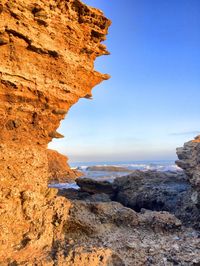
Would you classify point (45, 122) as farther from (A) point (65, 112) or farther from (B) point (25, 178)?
(B) point (25, 178)

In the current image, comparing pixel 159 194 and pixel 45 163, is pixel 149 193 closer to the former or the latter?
pixel 159 194

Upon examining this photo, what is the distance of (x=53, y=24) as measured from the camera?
6145 mm

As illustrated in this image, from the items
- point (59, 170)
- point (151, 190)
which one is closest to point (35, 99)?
point (151, 190)

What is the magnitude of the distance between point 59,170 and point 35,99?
60.3ft

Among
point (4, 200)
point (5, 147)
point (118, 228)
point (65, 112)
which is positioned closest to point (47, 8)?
point (65, 112)

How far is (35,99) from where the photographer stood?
622 cm

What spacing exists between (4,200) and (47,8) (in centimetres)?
415

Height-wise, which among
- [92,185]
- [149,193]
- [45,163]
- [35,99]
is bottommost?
[149,193]

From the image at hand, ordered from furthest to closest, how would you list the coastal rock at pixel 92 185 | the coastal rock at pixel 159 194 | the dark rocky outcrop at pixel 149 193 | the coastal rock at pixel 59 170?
the coastal rock at pixel 59 170 < the coastal rock at pixel 92 185 < the dark rocky outcrop at pixel 149 193 < the coastal rock at pixel 159 194

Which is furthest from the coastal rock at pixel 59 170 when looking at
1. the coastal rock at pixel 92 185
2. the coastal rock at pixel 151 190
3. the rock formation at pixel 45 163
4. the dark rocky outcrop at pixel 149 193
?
the rock formation at pixel 45 163

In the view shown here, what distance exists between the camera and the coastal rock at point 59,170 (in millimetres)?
21697

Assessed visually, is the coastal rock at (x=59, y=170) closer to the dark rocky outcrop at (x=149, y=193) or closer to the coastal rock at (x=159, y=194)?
the dark rocky outcrop at (x=149, y=193)

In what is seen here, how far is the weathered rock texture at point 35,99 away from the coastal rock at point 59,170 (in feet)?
47.4

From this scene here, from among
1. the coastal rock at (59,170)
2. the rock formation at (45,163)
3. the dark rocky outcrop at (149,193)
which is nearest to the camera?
the rock formation at (45,163)
